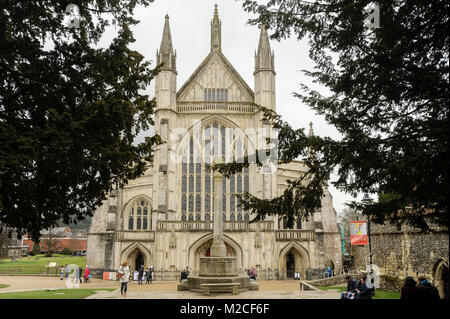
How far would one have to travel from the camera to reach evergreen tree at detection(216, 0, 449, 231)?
6.91m

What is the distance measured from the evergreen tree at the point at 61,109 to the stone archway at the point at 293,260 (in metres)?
21.8

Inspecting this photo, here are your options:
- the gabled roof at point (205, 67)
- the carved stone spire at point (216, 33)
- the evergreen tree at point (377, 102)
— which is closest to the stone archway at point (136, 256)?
the gabled roof at point (205, 67)

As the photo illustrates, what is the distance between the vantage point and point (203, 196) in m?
29.5

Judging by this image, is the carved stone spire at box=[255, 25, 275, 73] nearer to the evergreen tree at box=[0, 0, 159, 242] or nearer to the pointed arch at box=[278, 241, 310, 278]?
the pointed arch at box=[278, 241, 310, 278]

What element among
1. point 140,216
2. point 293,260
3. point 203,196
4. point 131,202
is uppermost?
point 203,196

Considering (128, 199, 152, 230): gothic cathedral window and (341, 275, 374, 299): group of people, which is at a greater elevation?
(128, 199, 152, 230): gothic cathedral window

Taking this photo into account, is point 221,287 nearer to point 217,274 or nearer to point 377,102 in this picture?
point 217,274

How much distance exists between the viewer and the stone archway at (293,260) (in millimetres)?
28650

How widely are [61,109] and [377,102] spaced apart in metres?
6.89

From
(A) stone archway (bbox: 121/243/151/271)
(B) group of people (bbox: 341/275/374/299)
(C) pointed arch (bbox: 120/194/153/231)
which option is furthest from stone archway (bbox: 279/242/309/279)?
(B) group of people (bbox: 341/275/374/299)

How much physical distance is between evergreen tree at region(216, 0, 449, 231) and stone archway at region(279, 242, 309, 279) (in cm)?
2008

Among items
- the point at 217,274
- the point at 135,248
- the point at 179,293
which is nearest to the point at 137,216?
the point at 135,248

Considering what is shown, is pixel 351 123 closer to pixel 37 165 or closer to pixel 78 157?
pixel 78 157

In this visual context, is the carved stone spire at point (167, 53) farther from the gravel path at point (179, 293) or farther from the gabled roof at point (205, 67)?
the gravel path at point (179, 293)
